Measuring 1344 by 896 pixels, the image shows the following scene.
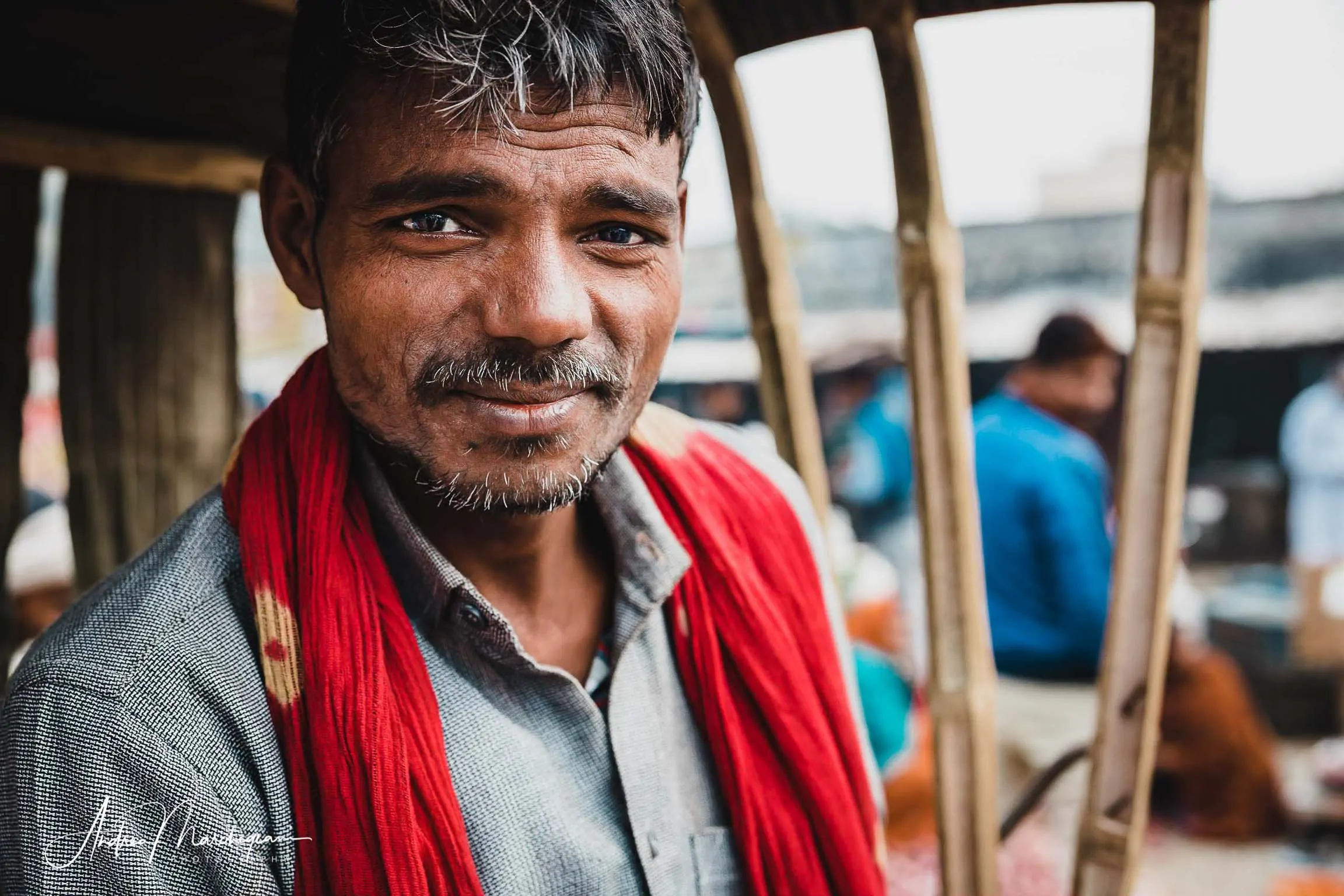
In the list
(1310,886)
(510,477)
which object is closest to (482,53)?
(510,477)

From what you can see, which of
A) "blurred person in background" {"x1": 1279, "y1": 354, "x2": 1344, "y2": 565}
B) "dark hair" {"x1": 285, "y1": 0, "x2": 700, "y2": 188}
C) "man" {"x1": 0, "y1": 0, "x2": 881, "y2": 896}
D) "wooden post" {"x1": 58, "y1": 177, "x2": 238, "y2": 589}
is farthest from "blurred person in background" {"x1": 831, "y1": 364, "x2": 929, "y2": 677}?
"dark hair" {"x1": 285, "y1": 0, "x2": 700, "y2": 188}

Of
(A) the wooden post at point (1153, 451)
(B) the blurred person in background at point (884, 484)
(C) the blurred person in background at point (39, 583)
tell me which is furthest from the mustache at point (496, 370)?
(B) the blurred person in background at point (884, 484)

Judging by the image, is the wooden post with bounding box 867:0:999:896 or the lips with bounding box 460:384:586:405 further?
the wooden post with bounding box 867:0:999:896

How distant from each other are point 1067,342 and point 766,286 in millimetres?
2320

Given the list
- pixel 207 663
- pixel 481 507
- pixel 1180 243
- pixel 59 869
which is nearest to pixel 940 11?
pixel 1180 243

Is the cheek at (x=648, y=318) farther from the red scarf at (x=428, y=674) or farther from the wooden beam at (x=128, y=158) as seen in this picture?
the wooden beam at (x=128, y=158)

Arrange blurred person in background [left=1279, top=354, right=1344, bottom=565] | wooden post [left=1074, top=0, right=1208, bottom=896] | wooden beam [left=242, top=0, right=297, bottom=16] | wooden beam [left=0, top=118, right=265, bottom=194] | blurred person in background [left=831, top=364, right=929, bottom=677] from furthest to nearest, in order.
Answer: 1. blurred person in background [left=1279, top=354, right=1344, bottom=565]
2. blurred person in background [left=831, top=364, right=929, bottom=677]
3. wooden beam [left=0, top=118, right=265, bottom=194]
4. wooden post [left=1074, top=0, right=1208, bottom=896]
5. wooden beam [left=242, top=0, right=297, bottom=16]

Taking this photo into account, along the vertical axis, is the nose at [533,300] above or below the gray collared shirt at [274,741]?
above

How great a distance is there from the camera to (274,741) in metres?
1.06

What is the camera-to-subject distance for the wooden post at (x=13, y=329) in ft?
6.60

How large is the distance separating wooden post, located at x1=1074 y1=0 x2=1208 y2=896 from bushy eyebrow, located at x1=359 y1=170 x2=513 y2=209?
3.36 ft

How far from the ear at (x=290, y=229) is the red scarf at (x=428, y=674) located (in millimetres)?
97

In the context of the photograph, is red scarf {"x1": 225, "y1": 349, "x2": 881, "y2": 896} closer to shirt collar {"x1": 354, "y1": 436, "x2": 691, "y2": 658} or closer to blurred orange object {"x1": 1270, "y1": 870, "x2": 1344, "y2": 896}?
shirt collar {"x1": 354, "y1": 436, "x2": 691, "y2": 658}

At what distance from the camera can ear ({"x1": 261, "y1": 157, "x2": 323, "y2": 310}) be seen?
122 cm
